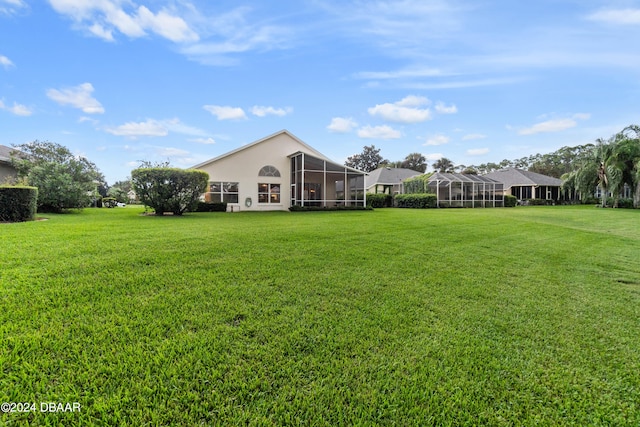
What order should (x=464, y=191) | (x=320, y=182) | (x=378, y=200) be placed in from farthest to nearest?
(x=464, y=191)
(x=378, y=200)
(x=320, y=182)

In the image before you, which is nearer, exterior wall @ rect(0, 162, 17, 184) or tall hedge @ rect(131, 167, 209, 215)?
tall hedge @ rect(131, 167, 209, 215)

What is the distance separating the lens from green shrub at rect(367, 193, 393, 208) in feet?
83.5

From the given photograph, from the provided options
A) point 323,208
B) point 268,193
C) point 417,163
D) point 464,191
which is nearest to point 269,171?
point 268,193

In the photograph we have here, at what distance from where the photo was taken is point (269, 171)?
19688 millimetres

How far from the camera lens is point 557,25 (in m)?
9.85

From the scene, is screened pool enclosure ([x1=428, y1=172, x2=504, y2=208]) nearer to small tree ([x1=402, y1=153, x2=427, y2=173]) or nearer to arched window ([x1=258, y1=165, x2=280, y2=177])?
arched window ([x1=258, y1=165, x2=280, y2=177])

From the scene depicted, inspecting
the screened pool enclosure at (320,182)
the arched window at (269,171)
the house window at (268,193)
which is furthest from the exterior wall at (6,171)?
the screened pool enclosure at (320,182)

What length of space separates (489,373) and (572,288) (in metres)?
3.23

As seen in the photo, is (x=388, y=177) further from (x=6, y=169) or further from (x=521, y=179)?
(x=6, y=169)

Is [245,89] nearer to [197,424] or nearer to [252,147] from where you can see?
[252,147]

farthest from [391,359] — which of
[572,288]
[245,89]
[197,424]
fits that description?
[245,89]

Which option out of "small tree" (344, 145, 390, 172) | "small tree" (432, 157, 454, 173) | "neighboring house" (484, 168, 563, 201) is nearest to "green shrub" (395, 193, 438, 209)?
"neighboring house" (484, 168, 563, 201)

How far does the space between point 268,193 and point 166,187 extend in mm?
7714

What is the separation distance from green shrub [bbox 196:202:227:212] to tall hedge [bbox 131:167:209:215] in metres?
3.60
